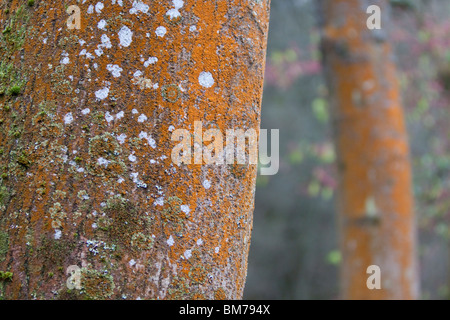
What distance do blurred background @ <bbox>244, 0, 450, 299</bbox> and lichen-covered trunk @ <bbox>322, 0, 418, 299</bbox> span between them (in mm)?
2231

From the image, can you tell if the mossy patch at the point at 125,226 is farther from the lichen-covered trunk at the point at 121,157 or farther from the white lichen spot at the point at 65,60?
the white lichen spot at the point at 65,60

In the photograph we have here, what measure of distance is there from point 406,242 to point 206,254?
2.95 m

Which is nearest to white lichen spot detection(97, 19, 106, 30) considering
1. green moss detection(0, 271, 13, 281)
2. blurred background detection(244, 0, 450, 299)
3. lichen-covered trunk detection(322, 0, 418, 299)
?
green moss detection(0, 271, 13, 281)

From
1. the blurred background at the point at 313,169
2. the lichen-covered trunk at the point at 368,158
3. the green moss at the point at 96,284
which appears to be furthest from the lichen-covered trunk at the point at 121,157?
the blurred background at the point at 313,169

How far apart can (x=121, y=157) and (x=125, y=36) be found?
0.94ft

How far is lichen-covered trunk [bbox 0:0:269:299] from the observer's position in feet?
3.26

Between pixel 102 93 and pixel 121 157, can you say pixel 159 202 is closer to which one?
pixel 121 157

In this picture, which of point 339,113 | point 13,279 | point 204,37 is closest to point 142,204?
point 13,279

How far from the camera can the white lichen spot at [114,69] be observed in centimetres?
105

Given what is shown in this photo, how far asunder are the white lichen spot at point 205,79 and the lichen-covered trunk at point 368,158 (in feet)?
9.14

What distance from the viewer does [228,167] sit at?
1.10 meters
